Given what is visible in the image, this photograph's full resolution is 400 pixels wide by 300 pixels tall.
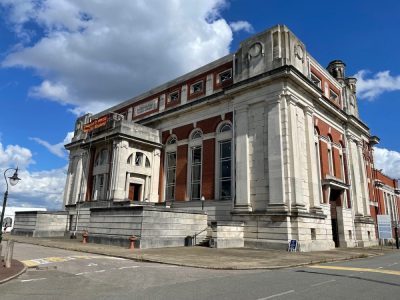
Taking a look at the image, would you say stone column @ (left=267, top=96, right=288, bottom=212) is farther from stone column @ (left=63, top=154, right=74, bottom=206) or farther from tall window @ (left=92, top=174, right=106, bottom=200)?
stone column @ (left=63, top=154, right=74, bottom=206)

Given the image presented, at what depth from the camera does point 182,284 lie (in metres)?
10.0

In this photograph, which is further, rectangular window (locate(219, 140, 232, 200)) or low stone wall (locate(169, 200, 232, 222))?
rectangular window (locate(219, 140, 232, 200))

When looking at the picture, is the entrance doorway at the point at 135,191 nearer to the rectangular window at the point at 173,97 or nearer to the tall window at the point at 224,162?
the tall window at the point at 224,162

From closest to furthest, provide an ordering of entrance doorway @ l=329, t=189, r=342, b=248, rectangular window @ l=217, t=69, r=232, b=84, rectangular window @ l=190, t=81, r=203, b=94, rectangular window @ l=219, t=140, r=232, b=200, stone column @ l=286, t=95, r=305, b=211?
1. stone column @ l=286, t=95, r=305, b=211
2. rectangular window @ l=219, t=140, r=232, b=200
3. entrance doorway @ l=329, t=189, r=342, b=248
4. rectangular window @ l=217, t=69, r=232, b=84
5. rectangular window @ l=190, t=81, r=203, b=94

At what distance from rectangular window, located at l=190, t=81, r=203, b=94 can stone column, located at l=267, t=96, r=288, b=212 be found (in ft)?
36.8

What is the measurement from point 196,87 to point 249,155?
42.6ft

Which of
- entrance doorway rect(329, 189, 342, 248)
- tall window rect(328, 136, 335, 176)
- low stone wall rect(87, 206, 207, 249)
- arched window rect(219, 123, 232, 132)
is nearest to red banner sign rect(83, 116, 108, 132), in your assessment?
arched window rect(219, 123, 232, 132)

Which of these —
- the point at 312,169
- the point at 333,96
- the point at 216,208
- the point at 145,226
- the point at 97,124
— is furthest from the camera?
the point at 97,124

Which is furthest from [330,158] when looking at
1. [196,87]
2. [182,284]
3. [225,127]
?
[182,284]

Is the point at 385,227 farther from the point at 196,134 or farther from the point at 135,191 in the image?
the point at 135,191

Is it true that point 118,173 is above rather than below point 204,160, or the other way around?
below

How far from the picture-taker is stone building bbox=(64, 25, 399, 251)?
84.2 feet

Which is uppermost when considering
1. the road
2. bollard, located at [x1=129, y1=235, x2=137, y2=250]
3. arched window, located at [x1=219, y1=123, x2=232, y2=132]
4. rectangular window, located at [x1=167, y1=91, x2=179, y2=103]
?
rectangular window, located at [x1=167, y1=91, x2=179, y2=103]

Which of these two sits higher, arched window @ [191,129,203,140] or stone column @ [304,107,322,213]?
arched window @ [191,129,203,140]
